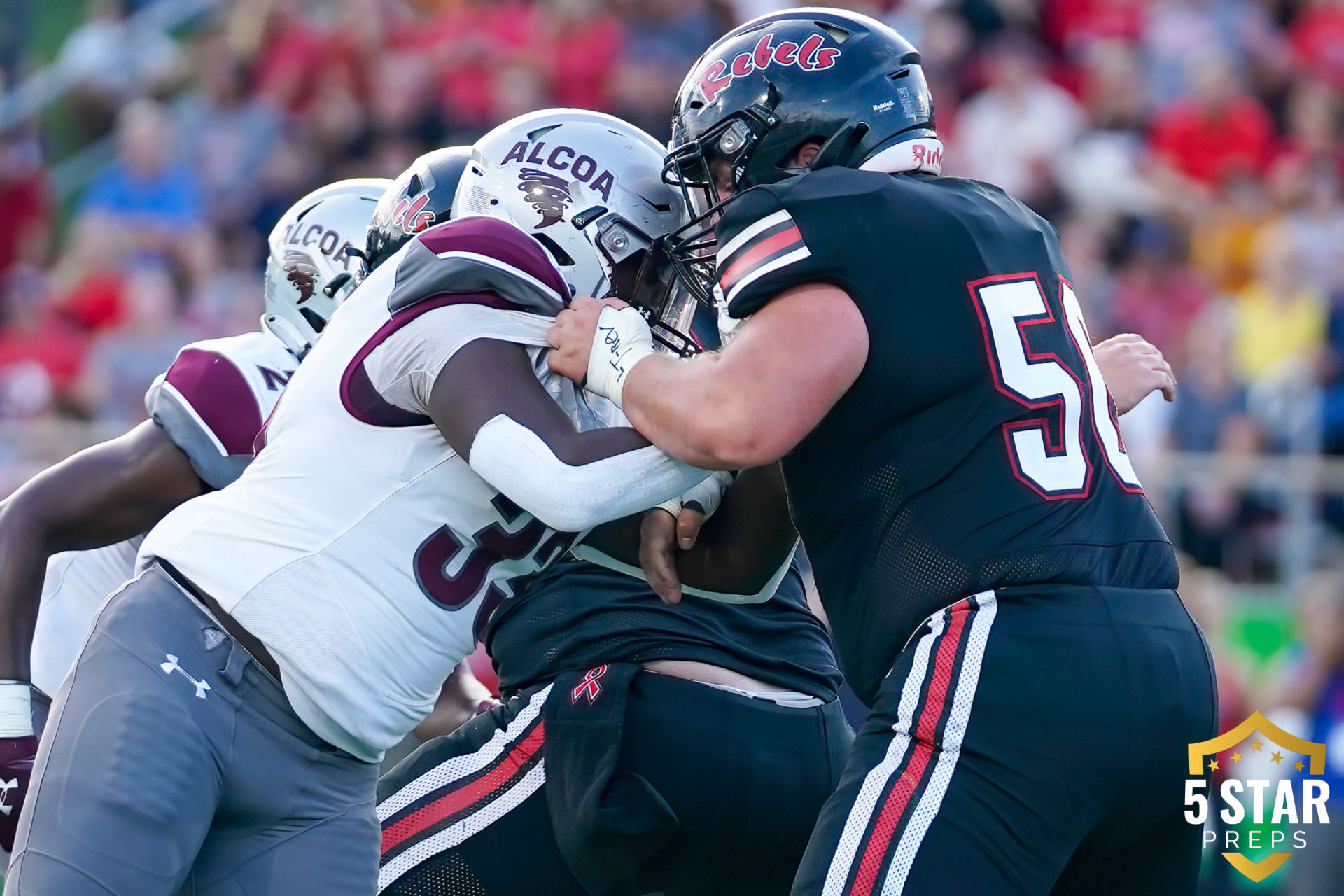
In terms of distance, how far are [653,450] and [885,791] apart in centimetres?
69

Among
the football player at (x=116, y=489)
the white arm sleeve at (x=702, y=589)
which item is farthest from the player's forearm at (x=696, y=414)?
the football player at (x=116, y=489)

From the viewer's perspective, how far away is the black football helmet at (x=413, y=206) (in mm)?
3688

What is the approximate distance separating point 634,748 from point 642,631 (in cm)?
25

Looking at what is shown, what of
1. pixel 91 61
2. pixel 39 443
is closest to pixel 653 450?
pixel 39 443

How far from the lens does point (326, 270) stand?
13.4ft

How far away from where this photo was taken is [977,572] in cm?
278

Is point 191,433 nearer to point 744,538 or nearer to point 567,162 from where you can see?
point 567,162

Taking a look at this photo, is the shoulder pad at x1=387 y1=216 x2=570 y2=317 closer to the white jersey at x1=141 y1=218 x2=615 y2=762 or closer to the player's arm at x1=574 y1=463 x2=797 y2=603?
the white jersey at x1=141 y1=218 x2=615 y2=762

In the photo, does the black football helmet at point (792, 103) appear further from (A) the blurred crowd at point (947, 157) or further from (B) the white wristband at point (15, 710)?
(A) the blurred crowd at point (947, 157)

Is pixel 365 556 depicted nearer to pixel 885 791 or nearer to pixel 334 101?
pixel 885 791

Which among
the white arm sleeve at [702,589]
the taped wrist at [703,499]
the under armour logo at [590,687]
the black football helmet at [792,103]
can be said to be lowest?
the under armour logo at [590,687]

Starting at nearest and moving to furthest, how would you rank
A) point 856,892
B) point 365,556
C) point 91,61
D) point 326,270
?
point 856,892
point 365,556
point 326,270
point 91,61

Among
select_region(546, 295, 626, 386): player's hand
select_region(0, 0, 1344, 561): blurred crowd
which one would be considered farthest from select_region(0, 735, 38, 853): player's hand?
select_region(0, 0, 1344, 561): blurred crowd

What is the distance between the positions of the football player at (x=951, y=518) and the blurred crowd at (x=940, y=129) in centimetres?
520
